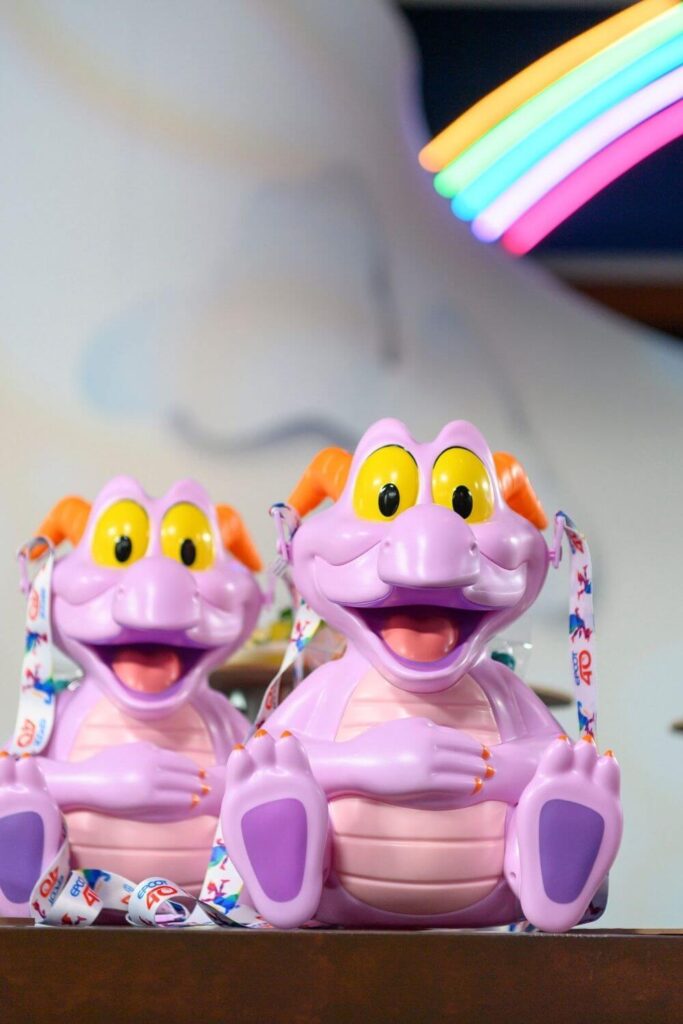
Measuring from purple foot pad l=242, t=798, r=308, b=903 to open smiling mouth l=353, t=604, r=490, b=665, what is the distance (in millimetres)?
163

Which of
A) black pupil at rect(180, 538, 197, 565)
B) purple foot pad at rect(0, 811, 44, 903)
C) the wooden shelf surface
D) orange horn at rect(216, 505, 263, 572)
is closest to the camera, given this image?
the wooden shelf surface

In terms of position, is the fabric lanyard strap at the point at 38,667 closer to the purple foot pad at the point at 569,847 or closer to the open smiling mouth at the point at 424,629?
the open smiling mouth at the point at 424,629

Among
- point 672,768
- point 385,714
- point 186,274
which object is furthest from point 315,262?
point 385,714

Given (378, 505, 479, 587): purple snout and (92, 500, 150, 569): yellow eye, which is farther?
(92, 500, 150, 569): yellow eye

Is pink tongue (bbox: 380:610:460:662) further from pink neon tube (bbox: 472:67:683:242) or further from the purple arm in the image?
pink neon tube (bbox: 472:67:683:242)

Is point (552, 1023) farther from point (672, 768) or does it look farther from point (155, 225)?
point (155, 225)

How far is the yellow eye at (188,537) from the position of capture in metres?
1.19

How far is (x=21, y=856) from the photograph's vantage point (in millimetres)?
985

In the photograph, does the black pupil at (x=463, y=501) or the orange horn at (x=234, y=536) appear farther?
the orange horn at (x=234, y=536)

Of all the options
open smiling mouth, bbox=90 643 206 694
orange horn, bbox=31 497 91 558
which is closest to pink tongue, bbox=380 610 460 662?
open smiling mouth, bbox=90 643 206 694

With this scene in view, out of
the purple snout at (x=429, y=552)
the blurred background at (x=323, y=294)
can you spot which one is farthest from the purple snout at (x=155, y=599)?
the blurred background at (x=323, y=294)

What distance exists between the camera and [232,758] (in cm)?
86

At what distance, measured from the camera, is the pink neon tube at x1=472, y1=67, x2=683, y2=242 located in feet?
5.76

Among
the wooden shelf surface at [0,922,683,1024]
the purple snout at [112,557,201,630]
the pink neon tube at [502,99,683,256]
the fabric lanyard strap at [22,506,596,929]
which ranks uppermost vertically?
the pink neon tube at [502,99,683,256]
